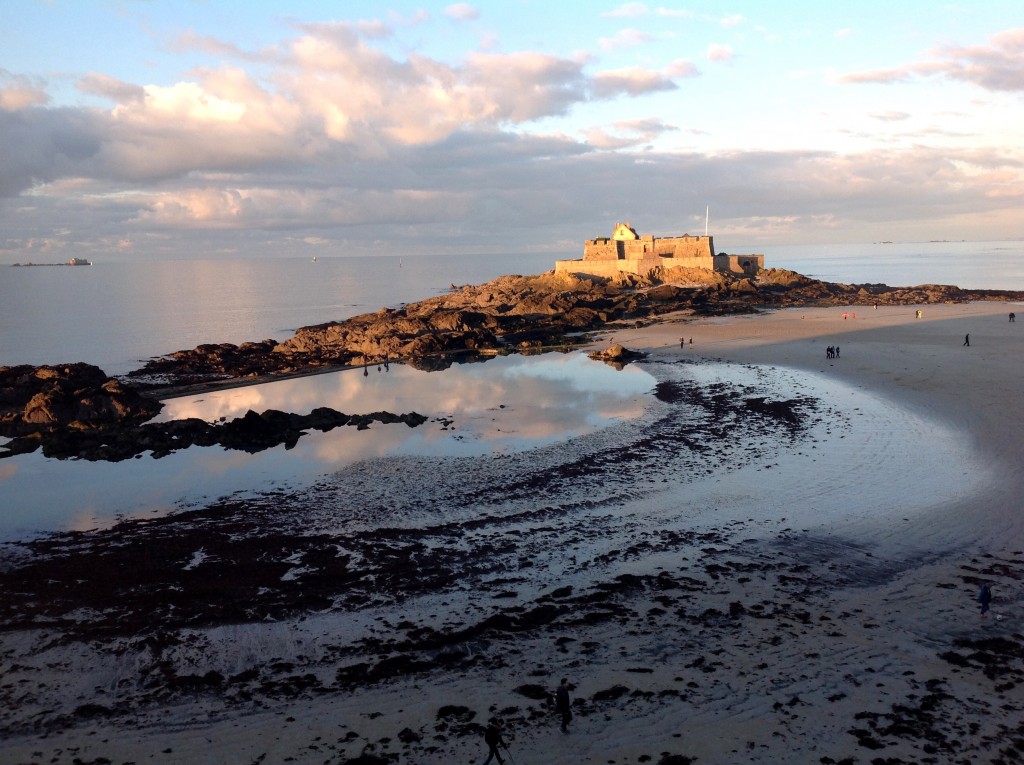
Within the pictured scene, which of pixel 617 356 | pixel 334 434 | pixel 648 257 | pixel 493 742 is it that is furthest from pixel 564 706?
pixel 648 257

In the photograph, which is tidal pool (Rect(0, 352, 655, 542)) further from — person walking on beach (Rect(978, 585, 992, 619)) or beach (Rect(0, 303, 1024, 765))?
person walking on beach (Rect(978, 585, 992, 619))

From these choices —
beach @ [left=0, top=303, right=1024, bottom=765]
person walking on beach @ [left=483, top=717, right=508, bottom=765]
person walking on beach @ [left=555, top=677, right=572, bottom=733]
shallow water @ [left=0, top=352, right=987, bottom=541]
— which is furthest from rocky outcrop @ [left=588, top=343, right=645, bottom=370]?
person walking on beach @ [left=483, top=717, right=508, bottom=765]

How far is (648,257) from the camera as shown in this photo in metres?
84.2

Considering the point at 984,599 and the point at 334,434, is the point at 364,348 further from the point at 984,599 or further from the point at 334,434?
the point at 984,599

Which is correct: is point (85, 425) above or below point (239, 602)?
above

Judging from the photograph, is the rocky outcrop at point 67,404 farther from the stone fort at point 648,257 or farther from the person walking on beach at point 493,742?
the stone fort at point 648,257

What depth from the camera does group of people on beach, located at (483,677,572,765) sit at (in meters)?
8.73

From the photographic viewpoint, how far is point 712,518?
55.6ft

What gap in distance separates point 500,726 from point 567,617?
3.12m

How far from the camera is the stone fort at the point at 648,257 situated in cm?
8350

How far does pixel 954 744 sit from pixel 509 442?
1658cm

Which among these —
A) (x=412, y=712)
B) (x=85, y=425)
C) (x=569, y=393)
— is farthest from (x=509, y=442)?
(x=85, y=425)

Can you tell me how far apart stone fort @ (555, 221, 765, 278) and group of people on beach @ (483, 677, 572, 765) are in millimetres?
76115

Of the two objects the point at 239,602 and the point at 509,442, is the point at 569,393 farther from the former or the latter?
the point at 239,602
